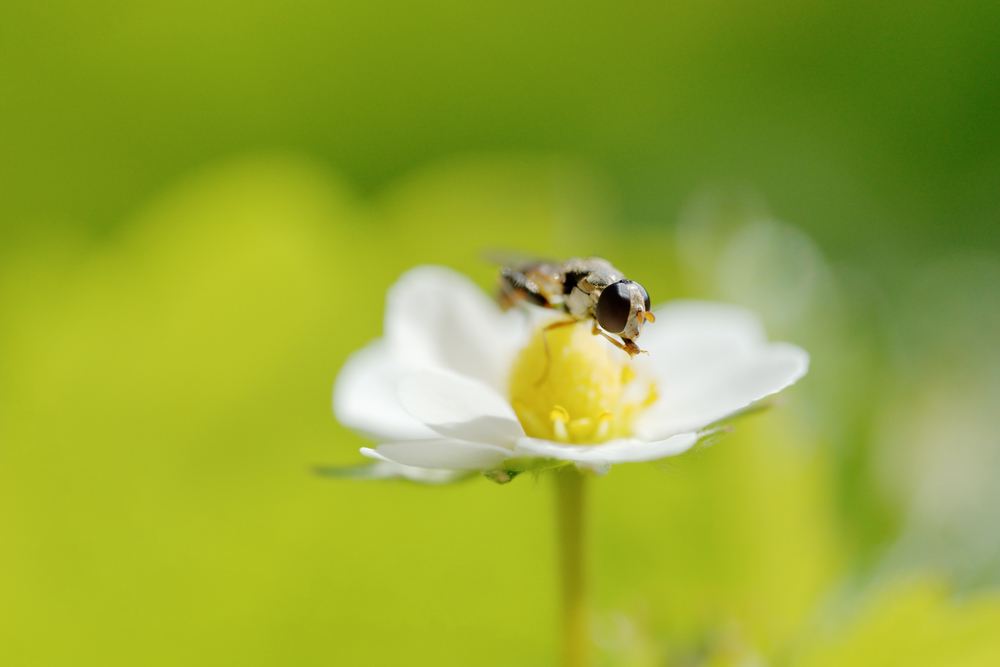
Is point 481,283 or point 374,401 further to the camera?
point 481,283

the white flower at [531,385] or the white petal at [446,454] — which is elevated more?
the white flower at [531,385]

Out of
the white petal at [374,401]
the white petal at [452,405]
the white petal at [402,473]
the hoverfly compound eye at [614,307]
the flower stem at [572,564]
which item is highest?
the hoverfly compound eye at [614,307]

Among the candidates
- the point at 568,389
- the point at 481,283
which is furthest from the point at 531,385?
the point at 481,283

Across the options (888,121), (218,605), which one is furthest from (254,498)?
(888,121)

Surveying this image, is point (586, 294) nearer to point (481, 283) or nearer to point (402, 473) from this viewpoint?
point (402, 473)

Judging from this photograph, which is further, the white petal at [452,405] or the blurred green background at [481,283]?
the blurred green background at [481,283]
